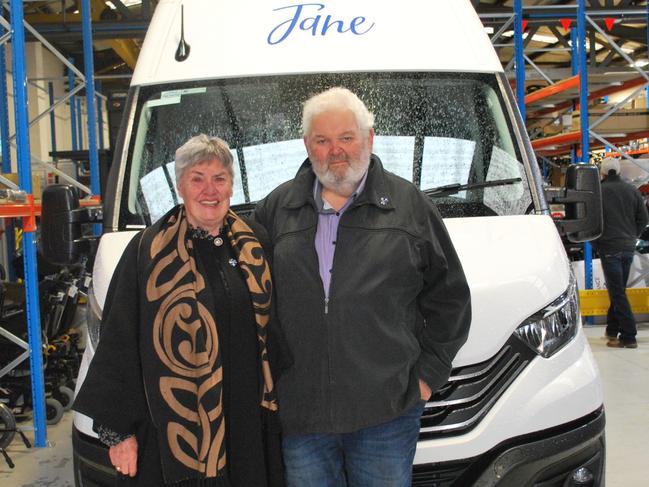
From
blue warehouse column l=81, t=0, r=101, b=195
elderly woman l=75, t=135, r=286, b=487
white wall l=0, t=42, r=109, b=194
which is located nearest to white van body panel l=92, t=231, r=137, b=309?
elderly woman l=75, t=135, r=286, b=487

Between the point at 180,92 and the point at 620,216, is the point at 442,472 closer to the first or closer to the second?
the point at 180,92

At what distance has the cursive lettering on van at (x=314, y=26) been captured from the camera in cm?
337

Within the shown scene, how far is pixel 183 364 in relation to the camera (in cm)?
224

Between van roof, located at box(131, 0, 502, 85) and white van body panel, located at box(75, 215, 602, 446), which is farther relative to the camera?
van roof, located at box(131, 0, 502, 85)

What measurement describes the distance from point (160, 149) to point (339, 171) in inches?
51.0

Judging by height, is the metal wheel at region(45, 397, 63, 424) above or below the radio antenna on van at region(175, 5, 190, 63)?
below

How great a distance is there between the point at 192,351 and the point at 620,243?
7175 mm

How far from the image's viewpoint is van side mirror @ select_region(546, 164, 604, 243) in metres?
3.44

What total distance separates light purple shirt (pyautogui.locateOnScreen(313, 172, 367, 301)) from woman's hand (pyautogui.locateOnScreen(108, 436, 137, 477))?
0.73 m

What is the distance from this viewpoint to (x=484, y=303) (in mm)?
2652

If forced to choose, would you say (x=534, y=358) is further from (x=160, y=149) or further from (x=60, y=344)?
(x=60, y=344)

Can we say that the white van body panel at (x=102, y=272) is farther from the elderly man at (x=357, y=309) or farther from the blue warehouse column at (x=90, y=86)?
the blue warehouse column at (x=90, y=86)

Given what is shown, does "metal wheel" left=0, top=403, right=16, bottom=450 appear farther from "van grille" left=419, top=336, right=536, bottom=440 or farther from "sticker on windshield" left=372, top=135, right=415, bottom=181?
"van grille" left=419, top=336, right=536, bottom=440

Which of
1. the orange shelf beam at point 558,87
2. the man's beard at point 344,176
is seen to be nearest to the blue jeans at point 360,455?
the man's beard at point 344,176
